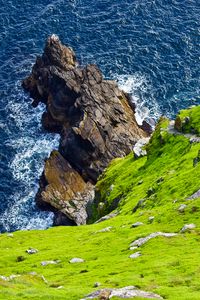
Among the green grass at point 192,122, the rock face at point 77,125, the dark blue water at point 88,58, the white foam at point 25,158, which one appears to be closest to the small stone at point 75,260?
the green grass at point 192,122

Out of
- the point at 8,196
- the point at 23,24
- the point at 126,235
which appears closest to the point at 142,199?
the point at 126,235

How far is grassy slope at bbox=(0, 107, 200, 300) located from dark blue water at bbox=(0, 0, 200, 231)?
3257 cm

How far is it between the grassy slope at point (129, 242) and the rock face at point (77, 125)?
22.8 metres

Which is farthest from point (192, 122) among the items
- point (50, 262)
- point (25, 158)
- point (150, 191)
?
point (25, 158)

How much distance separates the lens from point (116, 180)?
95.5 meters

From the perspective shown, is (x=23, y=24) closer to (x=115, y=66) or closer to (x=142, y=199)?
(x=115, y=66)

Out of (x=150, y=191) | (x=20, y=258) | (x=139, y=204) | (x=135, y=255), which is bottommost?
(x=20, y=258)

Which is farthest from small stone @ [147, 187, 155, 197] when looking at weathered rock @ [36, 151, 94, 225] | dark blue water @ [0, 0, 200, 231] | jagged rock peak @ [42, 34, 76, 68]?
jagged rock peak @ [42, 34, 76, 68]

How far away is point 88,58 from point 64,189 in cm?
5071

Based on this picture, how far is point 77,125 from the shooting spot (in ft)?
418

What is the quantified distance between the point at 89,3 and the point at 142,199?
117m

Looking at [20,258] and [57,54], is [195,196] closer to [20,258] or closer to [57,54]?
[20,258]

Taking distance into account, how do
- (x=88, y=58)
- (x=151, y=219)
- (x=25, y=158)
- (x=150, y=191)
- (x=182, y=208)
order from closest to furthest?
(x=182, y=208)
(x=151, y=219)
(x=150, y=191)
(x=25, y=158)
(x=88, y=58)

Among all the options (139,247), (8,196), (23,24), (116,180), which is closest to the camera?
(139,247)
